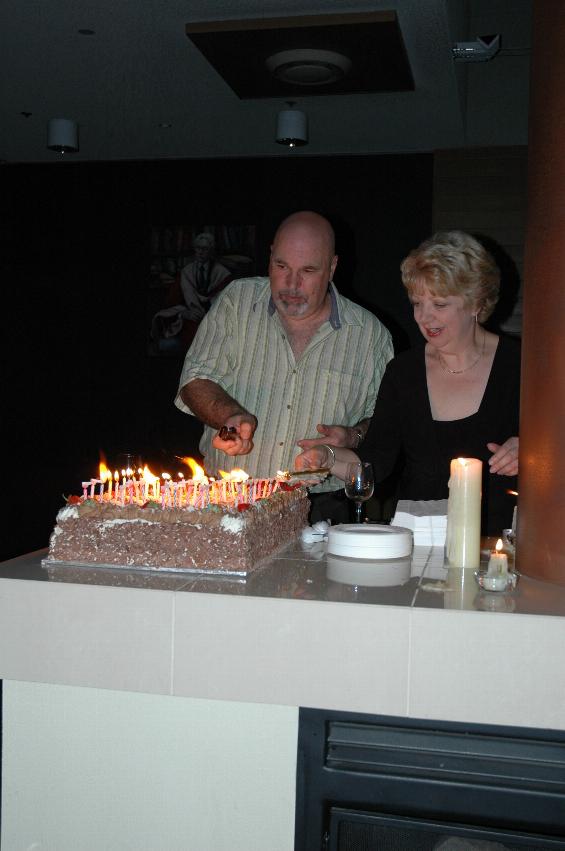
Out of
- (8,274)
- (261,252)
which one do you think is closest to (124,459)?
(261,252)

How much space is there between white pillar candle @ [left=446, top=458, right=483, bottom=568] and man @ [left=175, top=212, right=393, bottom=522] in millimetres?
1197

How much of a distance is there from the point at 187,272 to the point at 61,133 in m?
1.37

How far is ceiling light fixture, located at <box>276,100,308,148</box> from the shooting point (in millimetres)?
5066

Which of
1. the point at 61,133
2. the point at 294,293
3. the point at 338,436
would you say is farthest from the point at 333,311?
the point at 61,133

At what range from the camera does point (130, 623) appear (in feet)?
4.98

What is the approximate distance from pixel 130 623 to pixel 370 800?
517 mm

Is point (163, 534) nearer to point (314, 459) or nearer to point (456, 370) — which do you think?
point (314, 459)

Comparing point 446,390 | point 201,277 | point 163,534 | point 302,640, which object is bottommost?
point 302,640

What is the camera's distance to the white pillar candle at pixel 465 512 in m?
1.75

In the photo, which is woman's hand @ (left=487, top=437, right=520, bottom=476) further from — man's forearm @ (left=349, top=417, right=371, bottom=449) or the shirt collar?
the shirt collar

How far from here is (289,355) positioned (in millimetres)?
3125

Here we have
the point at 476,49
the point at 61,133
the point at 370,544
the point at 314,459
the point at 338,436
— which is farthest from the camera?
the point at 61,133

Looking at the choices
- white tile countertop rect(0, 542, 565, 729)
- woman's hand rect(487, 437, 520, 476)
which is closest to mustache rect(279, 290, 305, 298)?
woman's hand rect(487, 437, 520, 476)

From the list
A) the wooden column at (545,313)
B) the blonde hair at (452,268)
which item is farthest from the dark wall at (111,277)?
the wooden column at (545,313)
